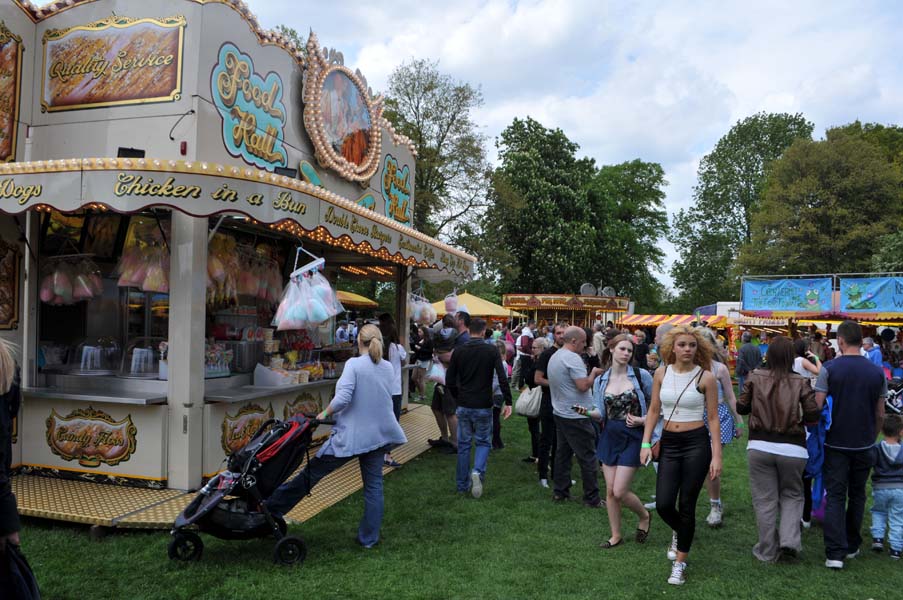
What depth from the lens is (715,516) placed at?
5.76m

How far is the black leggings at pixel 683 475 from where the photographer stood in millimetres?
4258

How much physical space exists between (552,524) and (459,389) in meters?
1.69

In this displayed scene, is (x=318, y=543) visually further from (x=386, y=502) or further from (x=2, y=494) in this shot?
(x=2, y=494)

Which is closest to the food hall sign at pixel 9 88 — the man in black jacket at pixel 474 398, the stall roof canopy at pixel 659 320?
the man in black jacket at pixel 474 398

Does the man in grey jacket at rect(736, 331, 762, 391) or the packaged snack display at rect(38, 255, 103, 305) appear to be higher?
the packaged snack display at rect(38, 255, 103, 305)

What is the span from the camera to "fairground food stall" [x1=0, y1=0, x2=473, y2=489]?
5.59m

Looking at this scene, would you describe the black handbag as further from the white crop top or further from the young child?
the young child

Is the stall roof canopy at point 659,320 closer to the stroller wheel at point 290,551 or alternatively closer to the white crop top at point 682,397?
the white crop top at point 682,397

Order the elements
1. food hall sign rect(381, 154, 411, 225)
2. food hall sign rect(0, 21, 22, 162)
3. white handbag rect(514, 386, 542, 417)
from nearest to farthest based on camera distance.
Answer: food hall sign rect(0, 21, 22, 162) → white handbag rect(514, 386, 542, 417) → food hall sign rect(381, 154, 411, 225)

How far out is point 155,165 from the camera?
205 inches

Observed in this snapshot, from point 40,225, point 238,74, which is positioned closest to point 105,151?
point 40,225

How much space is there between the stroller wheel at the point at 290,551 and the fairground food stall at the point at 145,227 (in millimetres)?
1871

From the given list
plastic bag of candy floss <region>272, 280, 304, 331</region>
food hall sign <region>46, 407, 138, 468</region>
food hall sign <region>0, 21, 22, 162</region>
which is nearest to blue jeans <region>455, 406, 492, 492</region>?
→ plastic bag of candy floss <region>272, 280, 304, 331</region>

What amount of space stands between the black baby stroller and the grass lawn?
0.14 m
